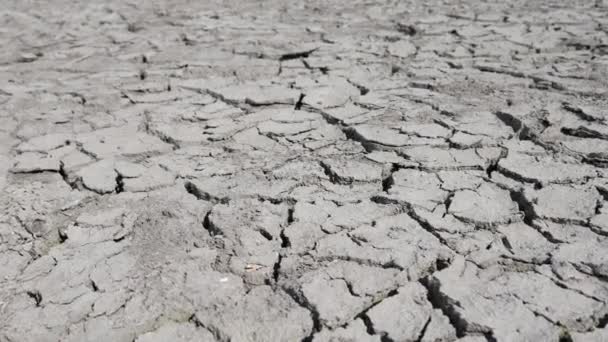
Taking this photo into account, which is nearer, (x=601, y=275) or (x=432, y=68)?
(x=601, y=275)

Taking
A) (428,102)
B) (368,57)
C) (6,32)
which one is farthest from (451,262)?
(6,32)

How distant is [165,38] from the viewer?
356 centimetres

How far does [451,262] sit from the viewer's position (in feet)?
4.58

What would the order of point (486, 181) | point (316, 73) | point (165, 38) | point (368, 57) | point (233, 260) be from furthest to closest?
1. point (165, 38)
2. point (368, 57)
3. point (316, 73)
4. point (486, 181)
5. point (233, 260)

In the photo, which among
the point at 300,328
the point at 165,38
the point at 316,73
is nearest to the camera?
the point at 300,328

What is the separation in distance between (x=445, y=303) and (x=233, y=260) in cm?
54

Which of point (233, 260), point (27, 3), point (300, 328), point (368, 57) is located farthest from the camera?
point (27, 3)

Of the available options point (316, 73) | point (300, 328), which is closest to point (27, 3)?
point (316, 73)

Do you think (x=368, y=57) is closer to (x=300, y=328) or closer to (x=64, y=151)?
(x=64, y=151)

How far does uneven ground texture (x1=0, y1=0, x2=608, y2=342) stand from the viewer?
1.27 meters

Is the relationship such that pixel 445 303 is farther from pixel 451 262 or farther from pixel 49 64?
pixel 49 64

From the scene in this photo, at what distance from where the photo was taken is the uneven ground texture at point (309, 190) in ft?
4.16

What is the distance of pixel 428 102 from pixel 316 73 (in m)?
0.66

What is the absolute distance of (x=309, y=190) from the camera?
1.76 metres
